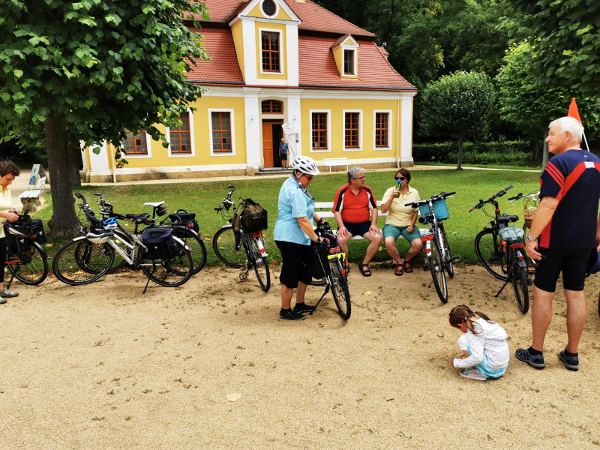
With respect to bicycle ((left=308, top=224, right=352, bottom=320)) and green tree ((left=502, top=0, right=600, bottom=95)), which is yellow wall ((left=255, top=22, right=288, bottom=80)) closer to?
green tree ((left=502, top=0, right=600, bottom=95))

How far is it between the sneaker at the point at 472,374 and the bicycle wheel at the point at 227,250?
431 cm

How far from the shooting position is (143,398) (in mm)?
3771

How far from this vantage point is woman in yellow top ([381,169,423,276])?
7172 millimetres

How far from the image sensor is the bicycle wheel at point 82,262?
6.72 m

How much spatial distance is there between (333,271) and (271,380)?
1.72 metres

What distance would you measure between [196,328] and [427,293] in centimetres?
303

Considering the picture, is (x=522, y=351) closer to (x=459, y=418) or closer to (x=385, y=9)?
(x=459, y=418)

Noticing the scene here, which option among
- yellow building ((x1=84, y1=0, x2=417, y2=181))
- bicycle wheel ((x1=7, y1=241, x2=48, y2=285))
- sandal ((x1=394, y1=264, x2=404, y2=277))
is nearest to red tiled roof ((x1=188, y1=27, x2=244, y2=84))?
yellow building ((x1=84, y1=0, x2=417, y2=181))

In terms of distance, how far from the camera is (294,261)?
5230mm

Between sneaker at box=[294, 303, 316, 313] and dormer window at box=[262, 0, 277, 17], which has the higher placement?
dormer window at box=[262, 0, 277, 17]

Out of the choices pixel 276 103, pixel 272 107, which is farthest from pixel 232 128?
pixel 276 103

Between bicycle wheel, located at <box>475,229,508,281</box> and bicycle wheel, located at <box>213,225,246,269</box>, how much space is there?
3646mm

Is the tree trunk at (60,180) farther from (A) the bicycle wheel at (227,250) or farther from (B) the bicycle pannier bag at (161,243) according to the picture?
(B) the bicycle pannier bag at (161,243)

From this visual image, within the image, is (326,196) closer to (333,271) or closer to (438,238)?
(438,238)
